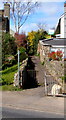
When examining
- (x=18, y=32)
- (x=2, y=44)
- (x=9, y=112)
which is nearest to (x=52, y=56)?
(x=2, y=44)

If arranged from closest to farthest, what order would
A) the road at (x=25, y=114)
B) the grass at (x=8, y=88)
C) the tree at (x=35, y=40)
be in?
1. the road at (x=25, y=114)
2. the grass at (x=8, y=88)
3. the tree at (x=35, y=40)

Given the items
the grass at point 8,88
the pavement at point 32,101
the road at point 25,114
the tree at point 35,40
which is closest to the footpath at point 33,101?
the pavement at point 32,101

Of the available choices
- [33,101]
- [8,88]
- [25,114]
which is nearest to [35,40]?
[8,88]

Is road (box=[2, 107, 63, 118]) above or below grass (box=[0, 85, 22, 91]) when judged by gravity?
above

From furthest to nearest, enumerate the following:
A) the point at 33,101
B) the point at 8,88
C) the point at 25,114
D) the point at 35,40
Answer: the point at 35,40, the point at 8,88, the point at 33,101, the point at 25,114

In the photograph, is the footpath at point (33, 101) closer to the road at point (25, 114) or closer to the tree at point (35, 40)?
the road at point (25, 114)

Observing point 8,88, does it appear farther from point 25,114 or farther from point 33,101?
point 25,114

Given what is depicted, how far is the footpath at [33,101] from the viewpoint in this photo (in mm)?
9970

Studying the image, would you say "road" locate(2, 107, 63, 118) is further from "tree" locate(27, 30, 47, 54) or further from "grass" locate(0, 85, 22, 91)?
Answer: "tree" locate(27, 30, 47, 54)

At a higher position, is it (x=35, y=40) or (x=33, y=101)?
(x=35, y=40)

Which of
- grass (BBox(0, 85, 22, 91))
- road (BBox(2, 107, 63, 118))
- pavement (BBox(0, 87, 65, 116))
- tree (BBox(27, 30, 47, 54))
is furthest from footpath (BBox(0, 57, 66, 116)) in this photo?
tree (BBox(27, 30, 47, 54))

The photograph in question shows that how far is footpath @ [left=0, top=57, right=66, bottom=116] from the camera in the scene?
9.97 metres

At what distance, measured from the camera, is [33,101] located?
437 inches

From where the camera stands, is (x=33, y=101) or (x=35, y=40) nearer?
(x=33, y=101)
